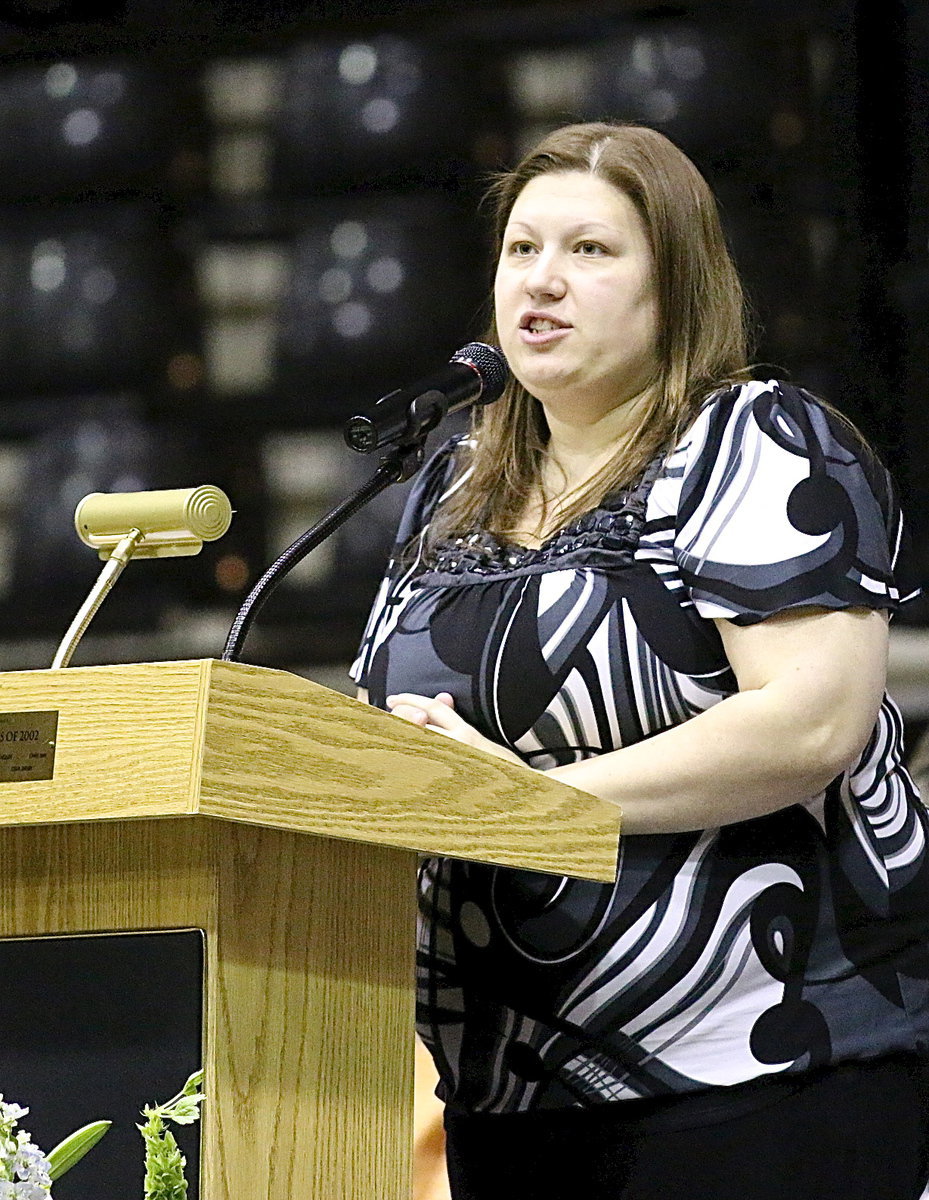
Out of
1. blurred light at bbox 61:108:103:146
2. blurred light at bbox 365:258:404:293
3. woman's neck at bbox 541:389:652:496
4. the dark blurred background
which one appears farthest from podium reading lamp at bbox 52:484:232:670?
blurred light at bbox 61:108:103:146

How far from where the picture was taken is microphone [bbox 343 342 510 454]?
142cm

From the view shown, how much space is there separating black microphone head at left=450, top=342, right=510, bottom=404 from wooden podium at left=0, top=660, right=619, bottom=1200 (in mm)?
515

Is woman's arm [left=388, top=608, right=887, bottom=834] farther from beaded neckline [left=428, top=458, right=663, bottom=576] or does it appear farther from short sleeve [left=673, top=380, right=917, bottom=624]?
beaded neckline [left=428, top=458, right=663, bottom=576]

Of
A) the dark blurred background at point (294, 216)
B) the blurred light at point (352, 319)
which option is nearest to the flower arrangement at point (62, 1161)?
the dark blurred background at point (294, 216)

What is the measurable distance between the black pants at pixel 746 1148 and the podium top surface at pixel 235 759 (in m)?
0.42

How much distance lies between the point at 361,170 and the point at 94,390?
515mm

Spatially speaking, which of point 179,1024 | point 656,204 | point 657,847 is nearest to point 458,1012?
point 657,847

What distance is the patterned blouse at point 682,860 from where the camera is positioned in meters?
1.47

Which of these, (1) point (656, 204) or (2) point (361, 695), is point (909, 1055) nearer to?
(2) point (361, 695)

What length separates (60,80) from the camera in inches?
111

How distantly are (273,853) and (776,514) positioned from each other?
0.59 meters

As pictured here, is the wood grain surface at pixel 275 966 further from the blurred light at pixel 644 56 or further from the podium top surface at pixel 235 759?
the blurred light at pixel 644 56

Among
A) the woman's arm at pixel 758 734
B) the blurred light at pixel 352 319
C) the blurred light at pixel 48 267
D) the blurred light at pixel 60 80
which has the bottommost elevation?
the woman's arm at pixel 758 734

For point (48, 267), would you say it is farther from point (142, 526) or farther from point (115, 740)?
point (115, 740)
